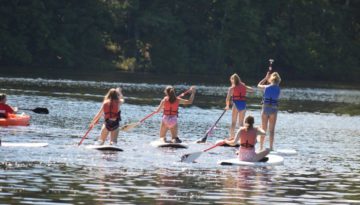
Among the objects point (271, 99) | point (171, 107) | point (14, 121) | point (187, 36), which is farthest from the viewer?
point (187, 36)

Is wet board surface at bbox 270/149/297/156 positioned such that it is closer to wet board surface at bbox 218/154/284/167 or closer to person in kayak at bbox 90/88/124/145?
wet board surface at bbox 218/154/284/167

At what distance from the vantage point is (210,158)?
30.7m

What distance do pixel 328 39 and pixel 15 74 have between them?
43.2 metres

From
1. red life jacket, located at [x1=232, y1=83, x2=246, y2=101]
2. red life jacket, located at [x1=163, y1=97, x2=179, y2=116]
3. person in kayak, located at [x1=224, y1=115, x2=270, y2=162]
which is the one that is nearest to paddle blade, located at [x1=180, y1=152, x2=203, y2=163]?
person in kayak, located at [x1=224, y1=115, x2=270, y2=162]

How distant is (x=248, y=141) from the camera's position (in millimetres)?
28656

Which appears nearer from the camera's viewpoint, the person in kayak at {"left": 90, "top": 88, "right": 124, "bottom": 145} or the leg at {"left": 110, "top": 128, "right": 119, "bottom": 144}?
the person in kayak at {"left": 90, "top": 88, "right": 124, "bottom": 145}

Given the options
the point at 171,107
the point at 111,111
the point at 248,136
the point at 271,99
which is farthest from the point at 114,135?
the point at 248,136

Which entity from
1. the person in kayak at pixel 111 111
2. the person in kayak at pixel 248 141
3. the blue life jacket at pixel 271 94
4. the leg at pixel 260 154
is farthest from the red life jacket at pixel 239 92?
the leg at pixel 260 154

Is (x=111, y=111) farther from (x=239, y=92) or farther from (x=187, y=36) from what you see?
(x=187, y=36)

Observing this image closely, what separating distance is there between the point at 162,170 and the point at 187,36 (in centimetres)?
8610

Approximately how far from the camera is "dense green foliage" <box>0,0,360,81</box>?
99500mm

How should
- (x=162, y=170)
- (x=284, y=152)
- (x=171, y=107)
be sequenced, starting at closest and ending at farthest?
1. (x=162, y=170)
2. (x=284, y=152)
3. (x=171, y=107)

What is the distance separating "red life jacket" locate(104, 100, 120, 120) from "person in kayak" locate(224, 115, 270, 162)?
4086mm

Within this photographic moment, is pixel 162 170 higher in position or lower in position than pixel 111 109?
lower
